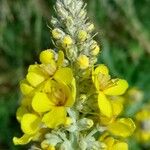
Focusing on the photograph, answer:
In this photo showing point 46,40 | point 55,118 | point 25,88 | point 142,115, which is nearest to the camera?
point 55,118

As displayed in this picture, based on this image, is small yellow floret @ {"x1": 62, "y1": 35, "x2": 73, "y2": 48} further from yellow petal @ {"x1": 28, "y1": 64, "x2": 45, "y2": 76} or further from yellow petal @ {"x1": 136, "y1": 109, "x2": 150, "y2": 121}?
yellow petal @ {"x1": 136, "y1": 109, "x2": 150, "y2": 121}

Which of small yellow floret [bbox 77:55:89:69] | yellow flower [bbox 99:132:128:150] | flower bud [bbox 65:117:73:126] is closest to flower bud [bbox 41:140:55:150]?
flower bud [bbox 65:117:73:126]

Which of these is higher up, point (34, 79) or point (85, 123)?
point (34, 79)

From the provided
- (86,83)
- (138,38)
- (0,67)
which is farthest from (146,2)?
(86,83)

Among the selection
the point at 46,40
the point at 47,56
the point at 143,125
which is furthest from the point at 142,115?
the point at 47,56

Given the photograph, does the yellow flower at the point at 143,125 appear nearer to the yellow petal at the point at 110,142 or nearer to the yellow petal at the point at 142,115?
the yellow petal at the point at 142,115

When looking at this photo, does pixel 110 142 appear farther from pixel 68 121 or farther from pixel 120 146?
pixel 68 121
